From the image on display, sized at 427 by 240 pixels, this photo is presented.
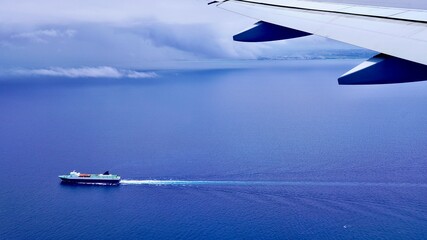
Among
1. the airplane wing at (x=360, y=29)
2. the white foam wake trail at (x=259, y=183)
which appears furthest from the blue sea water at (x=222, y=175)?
the airplane wing at (x=360, y=29)

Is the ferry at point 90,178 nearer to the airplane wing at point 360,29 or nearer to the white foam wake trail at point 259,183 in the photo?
the white foam wake trail at point 259,183

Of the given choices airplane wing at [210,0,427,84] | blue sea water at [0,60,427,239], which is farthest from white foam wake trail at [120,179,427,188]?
airplane wing at [210,0,427,84]

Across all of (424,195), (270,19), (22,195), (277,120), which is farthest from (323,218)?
(277,120)

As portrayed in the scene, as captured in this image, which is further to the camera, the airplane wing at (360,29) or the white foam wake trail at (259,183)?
the white foam wake trail at (259,183)

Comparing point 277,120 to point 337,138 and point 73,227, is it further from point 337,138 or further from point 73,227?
point 73,227

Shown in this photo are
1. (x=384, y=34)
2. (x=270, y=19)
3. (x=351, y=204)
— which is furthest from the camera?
(x=351, y=204)

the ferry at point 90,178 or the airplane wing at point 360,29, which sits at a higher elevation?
the airplane wing at point 360,29

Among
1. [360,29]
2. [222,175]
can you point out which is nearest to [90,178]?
[222,175]

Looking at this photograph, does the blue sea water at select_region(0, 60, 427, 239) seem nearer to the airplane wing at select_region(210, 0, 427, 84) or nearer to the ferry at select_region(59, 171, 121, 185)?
the ferry at select_region(59, 171, 121, 185)
